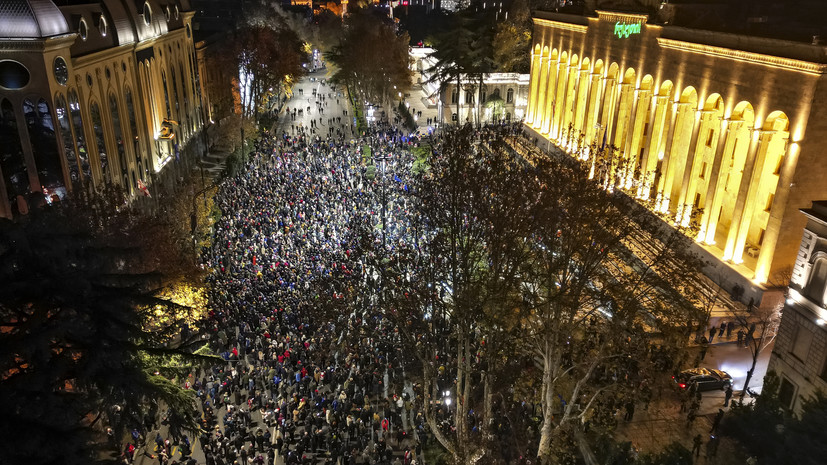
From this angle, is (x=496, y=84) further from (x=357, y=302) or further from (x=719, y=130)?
(x=357, y=302)

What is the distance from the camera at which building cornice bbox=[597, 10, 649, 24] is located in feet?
97.2

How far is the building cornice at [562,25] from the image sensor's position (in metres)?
37.4

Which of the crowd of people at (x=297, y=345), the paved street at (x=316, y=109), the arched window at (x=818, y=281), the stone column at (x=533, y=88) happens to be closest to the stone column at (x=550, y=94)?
the stone column at (x=533, y=88)

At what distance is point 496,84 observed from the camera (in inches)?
2046

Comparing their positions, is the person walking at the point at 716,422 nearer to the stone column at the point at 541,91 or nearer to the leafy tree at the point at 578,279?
the leafy tree at the point at 578,279

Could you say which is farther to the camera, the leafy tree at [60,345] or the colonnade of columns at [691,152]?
the colonnade of columns at [691,152]

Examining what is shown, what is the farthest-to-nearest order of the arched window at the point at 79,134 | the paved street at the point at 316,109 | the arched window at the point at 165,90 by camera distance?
→ the paved street at the point at 316,109, the arched window at the point at 165,90, the arched window at the point at 79,134

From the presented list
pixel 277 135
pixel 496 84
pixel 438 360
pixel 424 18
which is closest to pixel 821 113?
pixel 438 360

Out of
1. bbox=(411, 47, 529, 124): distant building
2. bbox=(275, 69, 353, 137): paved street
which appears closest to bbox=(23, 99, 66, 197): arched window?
bbox=(275, 69, 353, 137): paved street

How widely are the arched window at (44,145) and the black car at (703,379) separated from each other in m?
22.0

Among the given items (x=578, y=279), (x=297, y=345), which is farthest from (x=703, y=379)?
(x=297, y=345)

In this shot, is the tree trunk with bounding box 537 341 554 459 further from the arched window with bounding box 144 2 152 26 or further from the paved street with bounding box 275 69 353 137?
the paved street with bounding box 275 69 353 137

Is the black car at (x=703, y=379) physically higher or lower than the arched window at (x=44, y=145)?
lower

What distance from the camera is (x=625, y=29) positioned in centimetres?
3106
